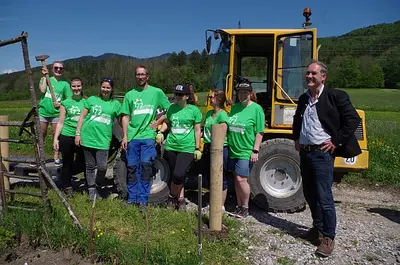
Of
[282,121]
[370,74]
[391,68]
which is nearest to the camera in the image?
[282,121]

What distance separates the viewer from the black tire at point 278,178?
5.16m

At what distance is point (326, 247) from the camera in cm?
379

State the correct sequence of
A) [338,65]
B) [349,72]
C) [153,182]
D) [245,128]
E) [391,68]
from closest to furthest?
[245,128] → [153,182] → [338,65] → [349,72] → [391,68]

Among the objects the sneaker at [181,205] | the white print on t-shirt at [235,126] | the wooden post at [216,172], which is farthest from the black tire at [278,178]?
the wooden post at [216,172]

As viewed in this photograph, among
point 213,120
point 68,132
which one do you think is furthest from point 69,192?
point 213,120

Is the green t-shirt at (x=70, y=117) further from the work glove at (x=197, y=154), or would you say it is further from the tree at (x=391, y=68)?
the tree at (x=391, y=68)

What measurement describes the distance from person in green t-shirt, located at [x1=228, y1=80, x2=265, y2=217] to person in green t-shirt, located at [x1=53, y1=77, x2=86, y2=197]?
7.58 feet

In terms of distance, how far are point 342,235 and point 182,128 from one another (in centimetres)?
246

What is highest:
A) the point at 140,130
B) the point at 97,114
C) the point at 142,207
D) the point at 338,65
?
the point at 338,65

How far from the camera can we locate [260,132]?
4633mm

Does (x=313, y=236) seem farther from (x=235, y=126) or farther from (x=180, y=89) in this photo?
(x=180, y=89)

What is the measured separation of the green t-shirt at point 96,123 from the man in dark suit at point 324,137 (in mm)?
2664

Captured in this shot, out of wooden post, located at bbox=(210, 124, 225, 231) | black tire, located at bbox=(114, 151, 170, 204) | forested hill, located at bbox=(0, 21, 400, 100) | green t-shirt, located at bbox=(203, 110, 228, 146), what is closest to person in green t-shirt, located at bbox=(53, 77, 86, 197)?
black tire, located at bbox=(114, 151, 170, 204)

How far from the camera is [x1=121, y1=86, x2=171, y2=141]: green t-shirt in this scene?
466 centimetres
